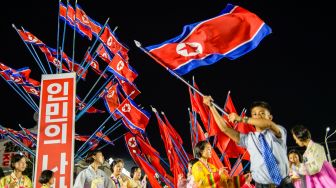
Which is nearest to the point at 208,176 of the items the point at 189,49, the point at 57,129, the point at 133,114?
the point at 189,49

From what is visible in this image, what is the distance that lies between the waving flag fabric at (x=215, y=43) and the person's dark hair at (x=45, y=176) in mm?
2838

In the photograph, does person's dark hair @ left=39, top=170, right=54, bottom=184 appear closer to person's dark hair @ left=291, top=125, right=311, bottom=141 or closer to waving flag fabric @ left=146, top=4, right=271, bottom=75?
waving flag fabric @ left=146, top=4, right=271, bottom=75

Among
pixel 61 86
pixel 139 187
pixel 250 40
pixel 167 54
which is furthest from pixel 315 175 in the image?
pixel 139 187

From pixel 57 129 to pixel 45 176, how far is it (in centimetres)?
95

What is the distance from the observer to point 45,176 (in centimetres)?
654

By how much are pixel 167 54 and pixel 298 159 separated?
122 inches

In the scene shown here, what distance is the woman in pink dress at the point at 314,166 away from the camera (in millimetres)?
5445

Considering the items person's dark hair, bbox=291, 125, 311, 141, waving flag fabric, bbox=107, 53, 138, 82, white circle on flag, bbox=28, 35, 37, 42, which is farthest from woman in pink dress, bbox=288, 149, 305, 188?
white circle on flag, bbox=28, 35, 37, 42

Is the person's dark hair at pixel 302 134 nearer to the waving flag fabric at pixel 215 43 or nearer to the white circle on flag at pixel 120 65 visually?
the waving flag fabric at pixel 215 43

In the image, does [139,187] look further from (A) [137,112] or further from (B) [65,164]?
(B) [65,164]

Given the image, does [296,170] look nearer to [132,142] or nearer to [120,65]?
[120,65]

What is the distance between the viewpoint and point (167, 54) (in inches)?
255

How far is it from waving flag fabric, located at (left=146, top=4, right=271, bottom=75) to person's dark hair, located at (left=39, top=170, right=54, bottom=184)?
9.31ft

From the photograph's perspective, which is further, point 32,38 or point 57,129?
point 32,38
